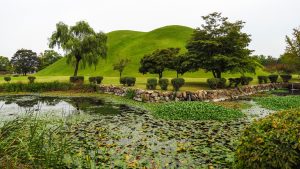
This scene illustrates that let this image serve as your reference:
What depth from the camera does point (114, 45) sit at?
10038 cm

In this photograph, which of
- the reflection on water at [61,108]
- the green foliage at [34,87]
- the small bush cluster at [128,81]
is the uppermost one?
the small bush cluster at [128,81]

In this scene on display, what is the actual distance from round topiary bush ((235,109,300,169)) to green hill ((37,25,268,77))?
2675 inches

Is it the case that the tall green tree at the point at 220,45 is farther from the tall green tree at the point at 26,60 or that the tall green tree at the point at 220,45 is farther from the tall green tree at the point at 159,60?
the tall green tree at the point at 26,60

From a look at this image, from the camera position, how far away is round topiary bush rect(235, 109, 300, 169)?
7.02 metres

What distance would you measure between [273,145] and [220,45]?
118 feet

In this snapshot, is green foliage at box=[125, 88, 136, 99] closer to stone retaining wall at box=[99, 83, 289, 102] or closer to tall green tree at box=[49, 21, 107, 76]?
stone retaining wall at box=[99, 83, 289, 102]

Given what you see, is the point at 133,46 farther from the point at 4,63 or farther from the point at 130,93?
the point at 4,63

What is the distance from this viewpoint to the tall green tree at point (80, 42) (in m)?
48.1

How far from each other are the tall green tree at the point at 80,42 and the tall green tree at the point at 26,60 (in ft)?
256

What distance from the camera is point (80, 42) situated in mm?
48125

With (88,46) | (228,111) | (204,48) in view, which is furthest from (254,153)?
(88,46)

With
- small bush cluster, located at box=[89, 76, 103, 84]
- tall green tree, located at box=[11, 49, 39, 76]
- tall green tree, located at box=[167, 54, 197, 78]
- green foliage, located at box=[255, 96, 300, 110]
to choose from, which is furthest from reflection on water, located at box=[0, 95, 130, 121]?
tall green tree, located at box=[11, 49, 39, 76]

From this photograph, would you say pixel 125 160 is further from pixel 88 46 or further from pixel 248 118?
pixel 88 46

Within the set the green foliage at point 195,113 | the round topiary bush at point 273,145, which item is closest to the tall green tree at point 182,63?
the green foliage at point 195,113
